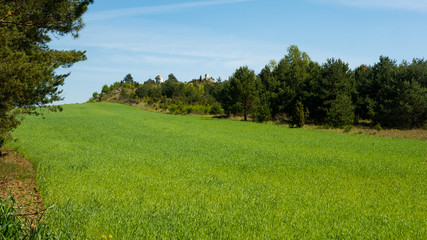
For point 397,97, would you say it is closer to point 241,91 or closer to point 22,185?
point 241,91

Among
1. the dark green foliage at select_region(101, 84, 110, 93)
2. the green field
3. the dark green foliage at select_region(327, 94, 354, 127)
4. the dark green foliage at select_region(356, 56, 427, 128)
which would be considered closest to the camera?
the green field

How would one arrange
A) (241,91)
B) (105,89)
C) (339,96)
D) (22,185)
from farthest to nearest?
(105,89) → (241,91) → (339,96) → (22,185)

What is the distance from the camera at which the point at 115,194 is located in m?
7.84

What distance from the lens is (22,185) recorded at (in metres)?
9.30

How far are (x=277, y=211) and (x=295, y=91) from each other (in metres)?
41.8

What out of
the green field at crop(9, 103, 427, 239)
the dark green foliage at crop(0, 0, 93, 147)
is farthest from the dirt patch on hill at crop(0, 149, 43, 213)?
the dark green foliage at crop(0, 0, 93, 147)

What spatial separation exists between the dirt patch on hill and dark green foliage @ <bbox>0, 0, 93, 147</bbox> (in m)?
1.75

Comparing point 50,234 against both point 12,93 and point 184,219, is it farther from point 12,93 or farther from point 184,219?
point 12,93

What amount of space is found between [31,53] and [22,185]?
212 inches

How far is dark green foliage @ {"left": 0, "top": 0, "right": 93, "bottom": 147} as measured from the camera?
28.0 feet

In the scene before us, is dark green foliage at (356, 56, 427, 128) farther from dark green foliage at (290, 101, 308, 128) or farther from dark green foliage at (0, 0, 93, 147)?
dark green foliage at (0, 0, 93, 147)

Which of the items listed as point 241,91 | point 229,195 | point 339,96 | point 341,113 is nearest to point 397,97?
point 339,96

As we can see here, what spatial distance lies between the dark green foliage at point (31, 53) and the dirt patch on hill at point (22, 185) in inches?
68.7

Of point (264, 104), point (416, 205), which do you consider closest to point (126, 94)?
point (264, 104)
